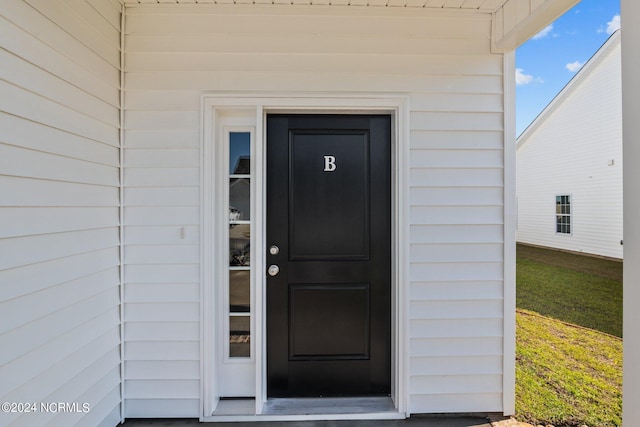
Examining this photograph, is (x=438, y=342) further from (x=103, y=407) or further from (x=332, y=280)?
(x=103, y=407)

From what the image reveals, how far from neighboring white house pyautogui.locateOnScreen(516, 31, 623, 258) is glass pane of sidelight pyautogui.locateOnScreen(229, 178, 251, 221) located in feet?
26.1

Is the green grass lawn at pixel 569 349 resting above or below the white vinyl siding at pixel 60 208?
below

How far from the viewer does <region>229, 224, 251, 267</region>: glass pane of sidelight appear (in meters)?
2.08

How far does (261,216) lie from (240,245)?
0.28m

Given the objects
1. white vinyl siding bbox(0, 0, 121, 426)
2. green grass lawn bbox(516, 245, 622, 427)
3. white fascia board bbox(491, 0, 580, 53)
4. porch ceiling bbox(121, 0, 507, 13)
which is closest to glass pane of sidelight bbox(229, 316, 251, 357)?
white vinyl siding bbox(0, 0, 121, 426)

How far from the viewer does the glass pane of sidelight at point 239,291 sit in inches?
81.9

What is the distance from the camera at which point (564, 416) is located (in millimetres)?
1922

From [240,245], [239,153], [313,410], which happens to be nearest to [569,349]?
[313,410]

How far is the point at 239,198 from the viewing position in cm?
→ 208

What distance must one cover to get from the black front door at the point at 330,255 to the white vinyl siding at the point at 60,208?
96 centimetres

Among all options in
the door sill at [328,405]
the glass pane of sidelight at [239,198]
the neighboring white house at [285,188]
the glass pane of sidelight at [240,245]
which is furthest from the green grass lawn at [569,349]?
the glass pane of sidelight at [239,198]

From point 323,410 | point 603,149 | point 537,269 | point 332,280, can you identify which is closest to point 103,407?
point 323,410

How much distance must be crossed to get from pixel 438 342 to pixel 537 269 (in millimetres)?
5107

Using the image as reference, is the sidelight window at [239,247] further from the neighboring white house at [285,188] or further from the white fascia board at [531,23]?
the white fascia board at [531,23]
